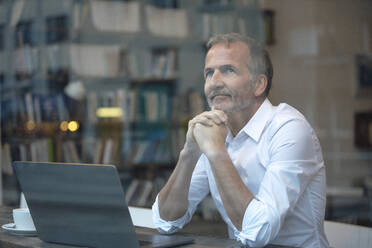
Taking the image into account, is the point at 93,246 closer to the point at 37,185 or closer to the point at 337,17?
the point at 37,185

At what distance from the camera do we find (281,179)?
1595 millimetres

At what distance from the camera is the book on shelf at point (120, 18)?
5.63 metres

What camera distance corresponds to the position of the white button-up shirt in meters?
1.54

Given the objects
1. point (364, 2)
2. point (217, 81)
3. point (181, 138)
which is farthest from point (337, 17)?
point (217, 81)

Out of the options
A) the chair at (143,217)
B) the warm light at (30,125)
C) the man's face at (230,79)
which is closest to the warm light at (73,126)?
the warm light at (30,125)

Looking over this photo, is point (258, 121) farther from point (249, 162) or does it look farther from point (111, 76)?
point (111, 76)

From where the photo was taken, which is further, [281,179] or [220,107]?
[220,107]

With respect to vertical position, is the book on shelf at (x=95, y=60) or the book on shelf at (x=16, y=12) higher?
the book on shelf at (x=16, y=12)

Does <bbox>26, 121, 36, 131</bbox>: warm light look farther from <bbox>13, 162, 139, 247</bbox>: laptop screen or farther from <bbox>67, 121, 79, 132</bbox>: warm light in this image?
<bbox>13, 162, 139, 247</bbox>: laptop screen

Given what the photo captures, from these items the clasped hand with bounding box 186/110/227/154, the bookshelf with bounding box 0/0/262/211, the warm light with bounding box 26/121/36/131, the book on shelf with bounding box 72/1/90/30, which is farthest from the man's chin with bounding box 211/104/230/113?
the book on shelf with bounding box 72/1/90/30

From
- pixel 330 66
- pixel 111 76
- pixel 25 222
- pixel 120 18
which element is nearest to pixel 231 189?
pixel 25 222

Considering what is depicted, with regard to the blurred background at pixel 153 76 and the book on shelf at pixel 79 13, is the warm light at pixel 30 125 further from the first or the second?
the book on shelf at pixel 79 13

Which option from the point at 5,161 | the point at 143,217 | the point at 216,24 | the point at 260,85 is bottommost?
the point at 5,161

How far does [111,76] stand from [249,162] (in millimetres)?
3917
